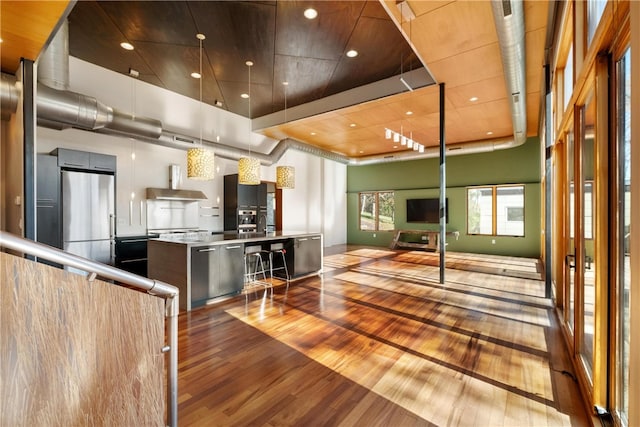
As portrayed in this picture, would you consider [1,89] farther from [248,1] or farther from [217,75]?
[217,75]

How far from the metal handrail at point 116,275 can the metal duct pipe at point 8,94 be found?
2905 mm

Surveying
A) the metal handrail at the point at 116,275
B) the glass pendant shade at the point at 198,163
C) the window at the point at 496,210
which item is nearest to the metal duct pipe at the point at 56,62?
the glass pendant shade at the point at 198,163

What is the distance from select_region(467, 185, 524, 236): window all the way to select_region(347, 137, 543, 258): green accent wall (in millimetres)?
170

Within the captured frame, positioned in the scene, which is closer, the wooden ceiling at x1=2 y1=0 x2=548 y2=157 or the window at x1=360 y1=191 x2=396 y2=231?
the wooden ceiling at x1=2 y1=0 x2=548 y2=157

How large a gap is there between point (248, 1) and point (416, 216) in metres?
9.01

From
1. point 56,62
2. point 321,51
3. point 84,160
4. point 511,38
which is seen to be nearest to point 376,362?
point 511,38

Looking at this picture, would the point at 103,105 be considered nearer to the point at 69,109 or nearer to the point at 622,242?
the point at 69,109

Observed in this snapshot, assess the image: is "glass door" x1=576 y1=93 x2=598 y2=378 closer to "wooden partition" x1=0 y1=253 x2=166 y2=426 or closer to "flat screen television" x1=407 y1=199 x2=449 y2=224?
"wooden partition" x1=0 y1=253 x2=166 y2=426

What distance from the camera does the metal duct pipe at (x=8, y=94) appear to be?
2811mm

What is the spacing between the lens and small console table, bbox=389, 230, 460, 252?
33.1ft

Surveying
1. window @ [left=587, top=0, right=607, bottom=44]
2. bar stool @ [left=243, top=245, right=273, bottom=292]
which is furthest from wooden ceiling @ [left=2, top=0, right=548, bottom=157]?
bar stool @ [left=243, top=245, right=273, bottom=292]

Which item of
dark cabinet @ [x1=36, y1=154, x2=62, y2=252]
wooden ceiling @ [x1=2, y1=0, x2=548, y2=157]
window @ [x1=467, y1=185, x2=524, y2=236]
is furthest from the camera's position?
window @ [x1=467, y1=185, x2=524, y2=236]

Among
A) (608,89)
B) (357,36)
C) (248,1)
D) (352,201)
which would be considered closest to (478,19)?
(357,36)

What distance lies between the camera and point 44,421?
37.5 inches
